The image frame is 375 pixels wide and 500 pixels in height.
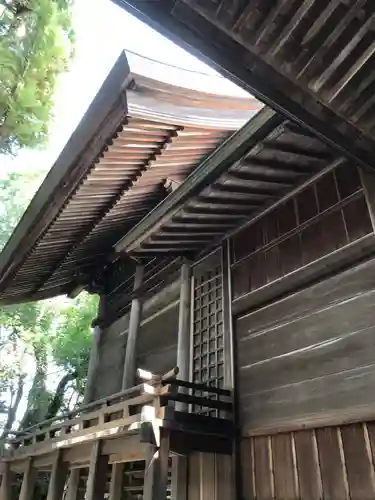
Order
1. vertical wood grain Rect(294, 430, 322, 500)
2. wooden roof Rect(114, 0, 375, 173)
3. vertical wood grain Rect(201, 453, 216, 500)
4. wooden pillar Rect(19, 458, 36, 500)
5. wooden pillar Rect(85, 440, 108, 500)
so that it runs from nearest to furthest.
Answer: wooden roof Rect(114, 0, 375, 173) < vertical wood grain Rect(294, 430, 322, 500) < vertical wood grain Rect(201, 453, 216, 500) < wooden pillar Rect(85, 440, 108, 500) < wooden pillar Rect(19, 458, 36, 500)

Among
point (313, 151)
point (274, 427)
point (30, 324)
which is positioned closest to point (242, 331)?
point (274, 427)

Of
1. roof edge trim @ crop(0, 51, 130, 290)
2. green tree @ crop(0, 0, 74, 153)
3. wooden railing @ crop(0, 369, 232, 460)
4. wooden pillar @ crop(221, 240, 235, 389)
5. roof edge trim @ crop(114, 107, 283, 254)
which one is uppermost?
green tree @ crop(0, 0, 74, 153)

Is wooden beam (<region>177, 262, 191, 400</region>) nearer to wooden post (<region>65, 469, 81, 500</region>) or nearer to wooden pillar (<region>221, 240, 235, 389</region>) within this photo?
wooden pillar (<region>221, 240, 235, 389</region>)

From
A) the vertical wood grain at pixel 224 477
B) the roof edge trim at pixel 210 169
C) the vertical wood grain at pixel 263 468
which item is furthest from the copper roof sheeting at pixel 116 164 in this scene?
the vertical wood grain at pixel 224 477

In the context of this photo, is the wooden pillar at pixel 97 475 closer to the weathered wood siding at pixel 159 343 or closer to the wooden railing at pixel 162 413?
the wooden railing at pixel 162 413

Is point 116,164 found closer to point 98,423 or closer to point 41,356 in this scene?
point 98,423

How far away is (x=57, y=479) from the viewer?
626cm

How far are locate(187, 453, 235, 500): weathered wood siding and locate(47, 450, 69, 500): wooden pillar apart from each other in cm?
223

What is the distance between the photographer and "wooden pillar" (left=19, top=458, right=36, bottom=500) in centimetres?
701

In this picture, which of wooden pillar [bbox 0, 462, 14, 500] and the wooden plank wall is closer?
the wooden plank wall

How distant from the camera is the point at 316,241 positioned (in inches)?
187

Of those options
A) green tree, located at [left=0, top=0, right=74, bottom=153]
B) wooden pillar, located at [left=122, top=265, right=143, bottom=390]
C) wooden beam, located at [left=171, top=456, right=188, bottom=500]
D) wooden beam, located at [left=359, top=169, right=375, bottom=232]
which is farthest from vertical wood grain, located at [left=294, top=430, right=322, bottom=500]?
green tree, located at [left=0, top=0, right=74, bottom=153]

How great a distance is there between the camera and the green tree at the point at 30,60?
8336 millimetres

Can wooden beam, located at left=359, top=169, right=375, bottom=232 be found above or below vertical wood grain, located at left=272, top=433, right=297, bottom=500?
above
